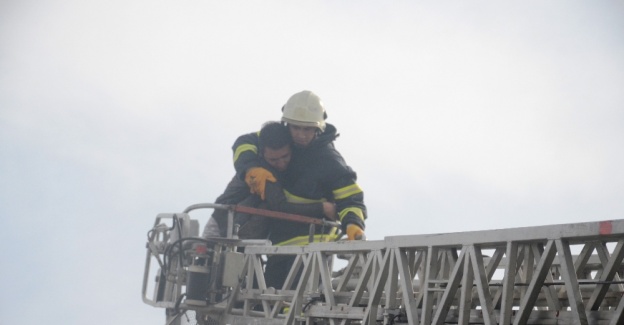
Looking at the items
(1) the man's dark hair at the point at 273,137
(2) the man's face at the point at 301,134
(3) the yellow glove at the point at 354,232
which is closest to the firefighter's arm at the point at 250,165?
(1) the man's dark hair at the point at 273,137

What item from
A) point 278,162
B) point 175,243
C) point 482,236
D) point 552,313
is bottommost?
point 552,313

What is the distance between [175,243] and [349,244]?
8.99ft

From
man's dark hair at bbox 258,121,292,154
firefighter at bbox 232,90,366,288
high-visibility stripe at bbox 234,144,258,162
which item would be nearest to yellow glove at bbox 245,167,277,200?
firefighter at bbox 232,90,366,288

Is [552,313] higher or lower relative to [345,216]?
lower

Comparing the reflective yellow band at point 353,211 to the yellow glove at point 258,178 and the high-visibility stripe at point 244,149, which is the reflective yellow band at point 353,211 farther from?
the high-visibility stripe at point 244,149

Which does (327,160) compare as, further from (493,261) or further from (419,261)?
(493,261)

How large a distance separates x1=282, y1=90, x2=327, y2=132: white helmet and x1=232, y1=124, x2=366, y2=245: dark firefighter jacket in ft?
1.10

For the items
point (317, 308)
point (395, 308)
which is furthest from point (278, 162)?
point (395, 308)

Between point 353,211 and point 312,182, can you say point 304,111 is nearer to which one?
point 312,182

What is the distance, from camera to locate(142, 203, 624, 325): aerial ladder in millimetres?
7883

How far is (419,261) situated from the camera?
32.2ft

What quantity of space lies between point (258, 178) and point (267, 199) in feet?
0.88

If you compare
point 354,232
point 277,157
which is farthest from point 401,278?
point 277,157

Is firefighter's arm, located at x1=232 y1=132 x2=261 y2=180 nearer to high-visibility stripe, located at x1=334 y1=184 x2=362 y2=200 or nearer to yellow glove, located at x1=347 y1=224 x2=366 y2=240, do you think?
high-visibility stripe, located at x1=334 y1=184 x2=362 y2=200
